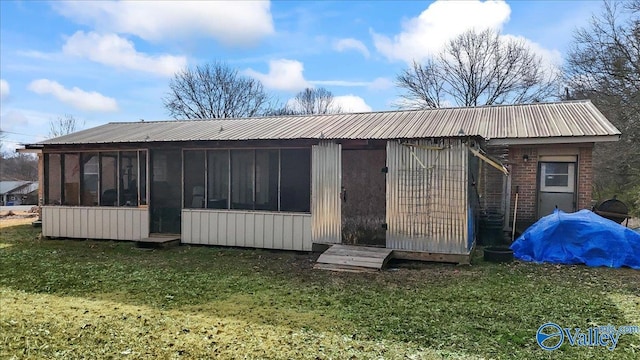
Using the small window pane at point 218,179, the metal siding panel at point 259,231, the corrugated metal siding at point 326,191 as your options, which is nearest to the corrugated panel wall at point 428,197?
the corrugated metal siding at point 326,191

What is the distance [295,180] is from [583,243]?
507 centimetres

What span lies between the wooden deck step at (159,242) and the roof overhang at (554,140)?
22.5 ft

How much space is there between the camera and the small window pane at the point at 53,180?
31.3ft

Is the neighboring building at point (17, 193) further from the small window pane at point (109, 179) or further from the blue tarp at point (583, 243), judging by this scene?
the blue tarp at point (583, 243)

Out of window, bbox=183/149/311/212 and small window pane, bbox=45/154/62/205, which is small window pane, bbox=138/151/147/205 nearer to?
window, bbox=183/149/311/212

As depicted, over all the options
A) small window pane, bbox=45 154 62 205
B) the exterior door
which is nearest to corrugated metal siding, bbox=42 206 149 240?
small window pane, bbox=45 154 62 205

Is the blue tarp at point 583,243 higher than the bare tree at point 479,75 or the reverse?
the reverse

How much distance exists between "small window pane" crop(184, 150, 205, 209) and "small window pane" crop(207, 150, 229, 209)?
169 millimetres

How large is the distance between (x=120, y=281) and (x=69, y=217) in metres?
4.81

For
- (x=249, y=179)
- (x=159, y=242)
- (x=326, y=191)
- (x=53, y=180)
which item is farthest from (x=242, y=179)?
(x=53, y=180)

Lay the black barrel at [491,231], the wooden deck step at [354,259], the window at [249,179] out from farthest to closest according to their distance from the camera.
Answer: the black barrel at [491,231] < the window at [249,179] < the wooden deck step at [354,259]

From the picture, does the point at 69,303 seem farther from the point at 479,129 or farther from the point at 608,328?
the point at 479,129

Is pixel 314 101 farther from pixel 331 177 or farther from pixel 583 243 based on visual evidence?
pixel 583 243

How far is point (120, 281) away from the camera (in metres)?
5.77
